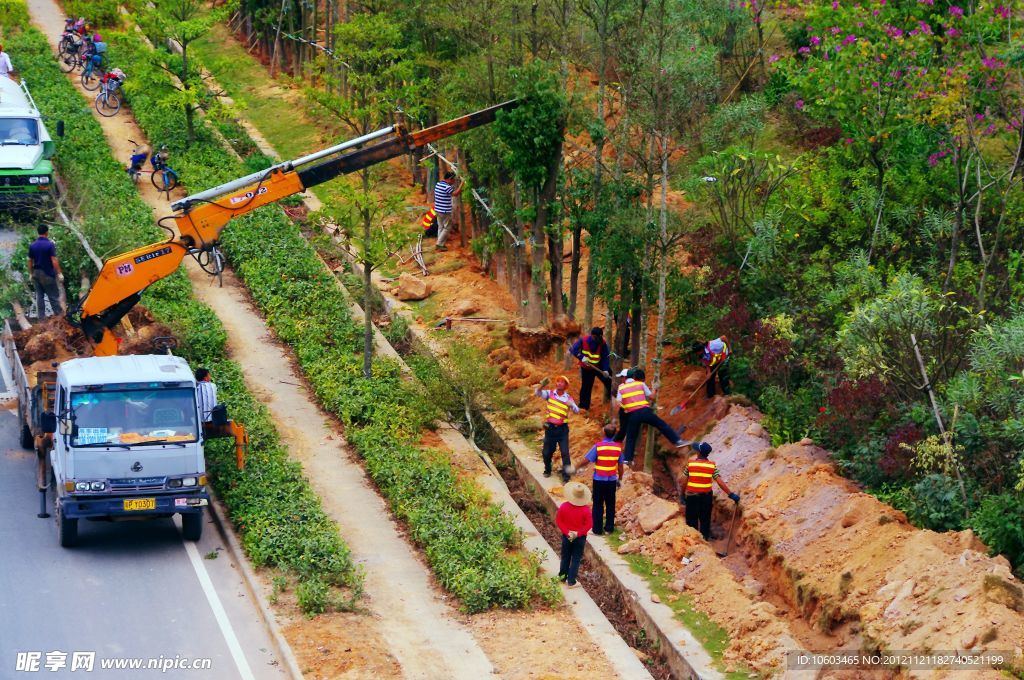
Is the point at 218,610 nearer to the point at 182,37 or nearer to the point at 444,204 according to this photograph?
the point at 444,204

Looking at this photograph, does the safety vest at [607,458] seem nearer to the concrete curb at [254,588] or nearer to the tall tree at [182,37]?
the concrete curb at [254,588]

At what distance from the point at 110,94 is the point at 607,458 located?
2258cm

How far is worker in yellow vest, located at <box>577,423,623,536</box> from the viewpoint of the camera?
18.4 metres

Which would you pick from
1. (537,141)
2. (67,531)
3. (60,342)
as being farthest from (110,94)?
(67,531)

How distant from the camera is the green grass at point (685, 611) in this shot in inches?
618

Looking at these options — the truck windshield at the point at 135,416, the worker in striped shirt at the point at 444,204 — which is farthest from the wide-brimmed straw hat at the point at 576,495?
the worker in striped shirt at the point at 444,204

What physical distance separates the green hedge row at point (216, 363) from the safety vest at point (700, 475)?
15.1 feet

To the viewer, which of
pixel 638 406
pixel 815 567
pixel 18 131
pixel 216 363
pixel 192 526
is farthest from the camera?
pixel 18 131

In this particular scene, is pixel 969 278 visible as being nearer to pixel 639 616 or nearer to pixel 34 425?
pixel 639 616

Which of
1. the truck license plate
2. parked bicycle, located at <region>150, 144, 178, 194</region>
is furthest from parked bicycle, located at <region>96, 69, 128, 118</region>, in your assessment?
the truck license plate

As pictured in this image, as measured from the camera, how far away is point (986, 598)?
1382 centimetres

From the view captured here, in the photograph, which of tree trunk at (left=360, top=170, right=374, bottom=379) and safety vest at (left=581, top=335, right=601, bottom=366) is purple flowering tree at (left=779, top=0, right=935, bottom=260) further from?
tree trunk at (left=360, top=170, right=374, bottom=379)

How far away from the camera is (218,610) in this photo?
644 inches

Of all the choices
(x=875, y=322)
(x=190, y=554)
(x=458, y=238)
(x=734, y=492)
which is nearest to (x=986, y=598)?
(x=875, y=322)
